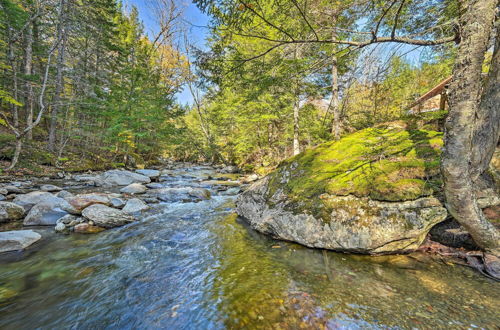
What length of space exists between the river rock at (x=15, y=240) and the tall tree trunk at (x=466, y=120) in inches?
270

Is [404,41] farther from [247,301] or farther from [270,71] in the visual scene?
[247,301]

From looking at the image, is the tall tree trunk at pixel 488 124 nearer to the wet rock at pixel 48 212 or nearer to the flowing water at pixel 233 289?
the flowing water at pixel 233 289

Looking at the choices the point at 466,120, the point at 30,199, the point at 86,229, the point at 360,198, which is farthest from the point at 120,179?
the point at 466,120

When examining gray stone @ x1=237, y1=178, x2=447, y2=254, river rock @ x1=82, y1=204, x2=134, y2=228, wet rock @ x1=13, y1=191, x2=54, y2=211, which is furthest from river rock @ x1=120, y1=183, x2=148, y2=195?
gray stone @ x1=237, y1=178, x2=447, y2=254

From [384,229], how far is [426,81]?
15434 millimetres

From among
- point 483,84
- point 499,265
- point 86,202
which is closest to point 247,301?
point 499,265

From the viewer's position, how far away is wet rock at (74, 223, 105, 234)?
4.48m

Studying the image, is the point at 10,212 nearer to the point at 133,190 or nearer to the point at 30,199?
the point at 30,199

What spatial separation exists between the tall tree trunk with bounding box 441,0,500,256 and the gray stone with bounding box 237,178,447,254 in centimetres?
42

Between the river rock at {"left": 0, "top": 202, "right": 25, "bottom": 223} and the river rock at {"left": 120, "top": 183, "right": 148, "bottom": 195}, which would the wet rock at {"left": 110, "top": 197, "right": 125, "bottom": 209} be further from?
the river rock at {"left": 120, "top": 183, "right": 148, "bottom": 195}

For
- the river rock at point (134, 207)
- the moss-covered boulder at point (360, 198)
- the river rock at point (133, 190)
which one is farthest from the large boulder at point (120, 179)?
the moss-covered boulder at point (360, 198)

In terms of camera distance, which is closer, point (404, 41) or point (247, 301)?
point (247, 301)

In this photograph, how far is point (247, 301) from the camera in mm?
2238

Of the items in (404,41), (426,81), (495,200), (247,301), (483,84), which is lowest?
(247,301)
